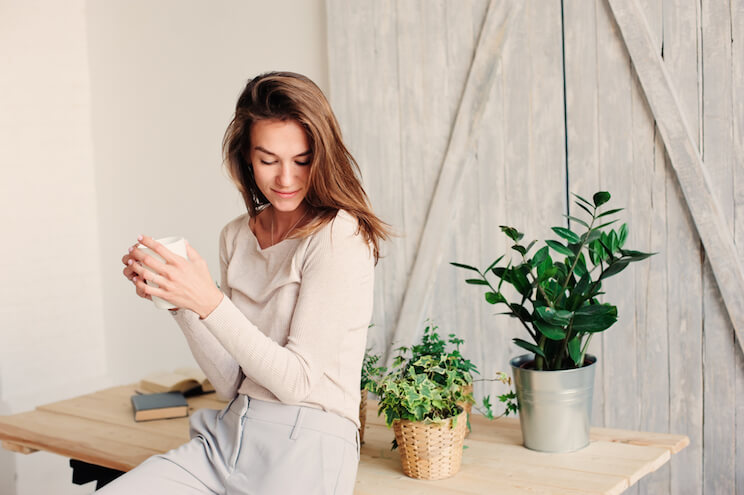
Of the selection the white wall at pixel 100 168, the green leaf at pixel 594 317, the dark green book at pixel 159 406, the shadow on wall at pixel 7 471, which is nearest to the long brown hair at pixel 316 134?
the green leaf at pixel 594 317

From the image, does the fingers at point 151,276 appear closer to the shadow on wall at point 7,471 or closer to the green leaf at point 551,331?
the green leaf at point 551,331

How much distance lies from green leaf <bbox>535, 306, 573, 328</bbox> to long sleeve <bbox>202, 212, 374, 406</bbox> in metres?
0.42

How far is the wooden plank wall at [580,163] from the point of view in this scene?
228 centimetres

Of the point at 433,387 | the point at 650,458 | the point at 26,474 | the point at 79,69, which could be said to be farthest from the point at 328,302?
the point at 79,69

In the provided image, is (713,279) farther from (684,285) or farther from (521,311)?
(521,311)

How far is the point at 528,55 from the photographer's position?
8.48ft

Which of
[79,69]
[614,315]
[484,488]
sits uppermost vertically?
[79,69]

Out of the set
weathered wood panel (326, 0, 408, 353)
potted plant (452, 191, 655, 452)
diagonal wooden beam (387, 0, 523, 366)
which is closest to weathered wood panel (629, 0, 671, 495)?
diagonal wooden beam (387, 0, 523, 366)

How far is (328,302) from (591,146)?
1356 mm

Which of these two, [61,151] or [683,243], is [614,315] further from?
[61,151]

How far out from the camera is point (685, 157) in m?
2.29

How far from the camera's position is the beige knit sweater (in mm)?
1461

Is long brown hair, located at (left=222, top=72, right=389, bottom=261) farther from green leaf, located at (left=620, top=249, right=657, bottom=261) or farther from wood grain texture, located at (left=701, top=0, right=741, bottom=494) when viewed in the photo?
wood grain texture, located at (left=701, top=0, right=741, bottom=494)

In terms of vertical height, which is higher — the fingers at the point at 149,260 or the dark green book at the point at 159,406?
the fingers at the point at 149,260
